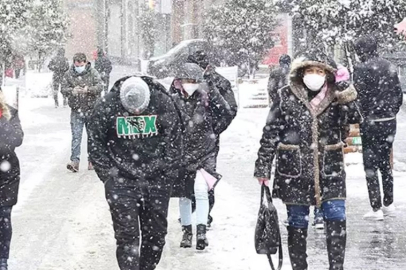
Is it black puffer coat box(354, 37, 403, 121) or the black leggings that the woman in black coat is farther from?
black puffer coat box(354, 37, 403, 121)

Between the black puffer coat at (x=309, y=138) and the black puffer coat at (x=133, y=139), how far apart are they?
762mm

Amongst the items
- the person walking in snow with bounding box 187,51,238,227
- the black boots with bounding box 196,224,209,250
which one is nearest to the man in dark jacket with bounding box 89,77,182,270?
the black boots with bounding box 196,224,209,250

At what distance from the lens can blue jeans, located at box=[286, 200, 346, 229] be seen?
6719 millimetres

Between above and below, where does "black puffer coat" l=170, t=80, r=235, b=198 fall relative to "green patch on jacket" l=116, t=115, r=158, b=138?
below

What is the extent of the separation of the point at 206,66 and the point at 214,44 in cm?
3210

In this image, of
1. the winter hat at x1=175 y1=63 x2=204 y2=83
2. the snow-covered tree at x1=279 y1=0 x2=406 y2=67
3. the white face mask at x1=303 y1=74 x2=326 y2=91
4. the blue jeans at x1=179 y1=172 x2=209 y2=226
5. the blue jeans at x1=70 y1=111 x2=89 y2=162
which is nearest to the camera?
the white face mask at x1=303 y1=74 x2=326 y2=91

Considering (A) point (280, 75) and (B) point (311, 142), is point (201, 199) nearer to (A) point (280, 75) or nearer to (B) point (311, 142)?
(B) point (311, 142)

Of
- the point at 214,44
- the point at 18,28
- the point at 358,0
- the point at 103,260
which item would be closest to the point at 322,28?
the point at 358,0

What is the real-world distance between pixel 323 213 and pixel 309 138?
57 centimetres

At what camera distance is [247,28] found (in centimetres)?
3941

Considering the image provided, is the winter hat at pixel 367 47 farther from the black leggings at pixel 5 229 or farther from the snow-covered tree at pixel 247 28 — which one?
the snow-covered tree at pixel 247 28

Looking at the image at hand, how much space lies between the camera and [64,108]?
2845cm

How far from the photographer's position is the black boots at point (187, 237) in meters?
8.45

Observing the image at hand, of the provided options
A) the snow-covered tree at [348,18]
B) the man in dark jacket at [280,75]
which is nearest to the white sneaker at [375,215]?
the man in dark jacket at [280,75]
